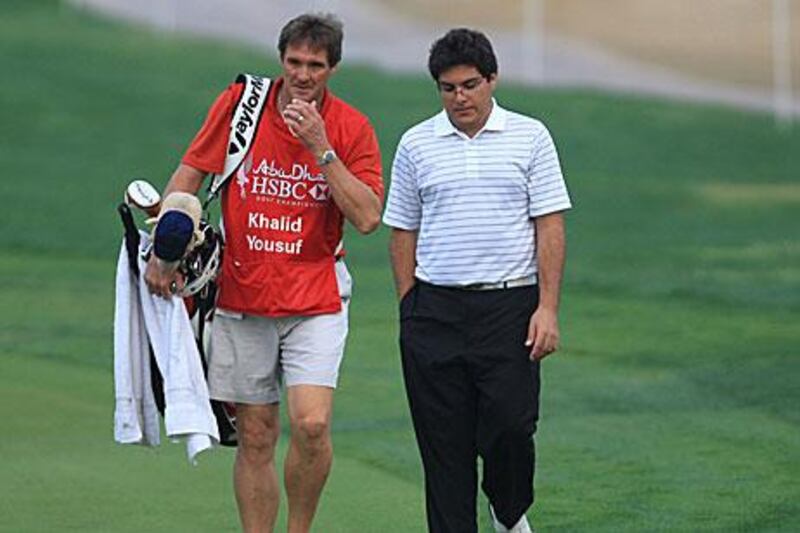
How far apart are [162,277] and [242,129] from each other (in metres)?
0.60

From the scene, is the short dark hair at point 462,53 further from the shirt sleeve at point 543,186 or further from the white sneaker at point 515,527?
the white sneaker at point 515,527

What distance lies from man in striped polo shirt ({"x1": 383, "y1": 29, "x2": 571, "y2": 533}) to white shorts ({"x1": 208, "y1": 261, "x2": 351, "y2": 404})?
0.27 meters

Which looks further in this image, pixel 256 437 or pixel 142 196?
pixel 256 437

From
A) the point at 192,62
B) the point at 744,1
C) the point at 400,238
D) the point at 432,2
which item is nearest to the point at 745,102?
the point at 744,1

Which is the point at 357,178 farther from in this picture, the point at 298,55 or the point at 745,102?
the point at 745,102

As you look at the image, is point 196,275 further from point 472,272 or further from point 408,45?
point 408,45

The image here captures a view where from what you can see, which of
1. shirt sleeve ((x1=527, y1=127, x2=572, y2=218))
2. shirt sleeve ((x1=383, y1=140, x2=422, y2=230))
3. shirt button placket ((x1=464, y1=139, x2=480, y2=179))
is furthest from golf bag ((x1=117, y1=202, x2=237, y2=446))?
shirt sleeve ((x1=527, y1=127, x2=572, y2=218))

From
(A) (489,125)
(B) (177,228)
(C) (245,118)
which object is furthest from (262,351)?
(A) (489,125)

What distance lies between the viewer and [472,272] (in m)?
7.43

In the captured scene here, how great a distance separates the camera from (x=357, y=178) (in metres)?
7.38

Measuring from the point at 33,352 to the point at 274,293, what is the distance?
6.13 meters

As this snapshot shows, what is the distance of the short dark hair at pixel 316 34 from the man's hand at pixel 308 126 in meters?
0.22

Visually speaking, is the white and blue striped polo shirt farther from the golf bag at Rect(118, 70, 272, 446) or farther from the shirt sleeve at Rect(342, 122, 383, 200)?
the golf bag at Rect(118, 70, 272, 446)

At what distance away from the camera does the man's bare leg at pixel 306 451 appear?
747 centimetres
